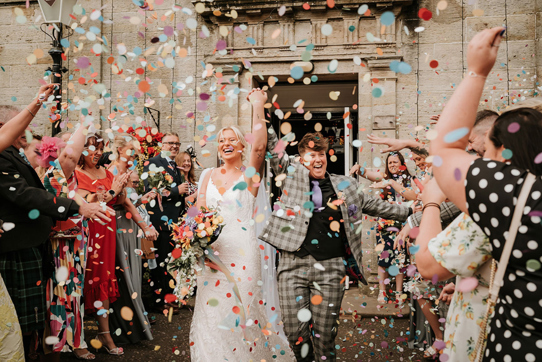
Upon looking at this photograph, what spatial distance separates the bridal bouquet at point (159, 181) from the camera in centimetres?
584

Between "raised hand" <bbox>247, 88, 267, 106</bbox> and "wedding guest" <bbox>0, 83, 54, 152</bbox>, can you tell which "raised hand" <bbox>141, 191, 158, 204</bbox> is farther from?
"raised hand" <bbox>247, 88, 267, 106</bbox>

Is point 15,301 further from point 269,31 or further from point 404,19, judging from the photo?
point 404,19

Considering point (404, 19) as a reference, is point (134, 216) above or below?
below

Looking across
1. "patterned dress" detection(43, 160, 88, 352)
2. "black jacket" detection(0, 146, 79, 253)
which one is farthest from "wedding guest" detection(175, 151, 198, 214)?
"black jacket" detection(0, 146, 79, 253)

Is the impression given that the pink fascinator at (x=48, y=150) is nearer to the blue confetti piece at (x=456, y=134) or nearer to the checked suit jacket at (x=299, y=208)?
the checked suit jacket at (x=299, y=208)

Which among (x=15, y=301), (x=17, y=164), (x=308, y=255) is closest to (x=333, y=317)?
(x=308, y=255)

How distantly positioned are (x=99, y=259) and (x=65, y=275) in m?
0.68

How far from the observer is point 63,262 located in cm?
391

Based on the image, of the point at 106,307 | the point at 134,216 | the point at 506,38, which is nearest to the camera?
the point at 106,307

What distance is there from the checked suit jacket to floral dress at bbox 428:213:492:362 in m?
1.63

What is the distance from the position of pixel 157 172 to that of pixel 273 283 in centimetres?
260

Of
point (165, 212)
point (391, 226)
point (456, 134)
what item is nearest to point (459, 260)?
point (456, 134)

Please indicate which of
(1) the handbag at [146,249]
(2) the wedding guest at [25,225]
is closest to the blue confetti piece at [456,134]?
(2) the wedding guest at [25,225]

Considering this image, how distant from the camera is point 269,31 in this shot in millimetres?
7090
